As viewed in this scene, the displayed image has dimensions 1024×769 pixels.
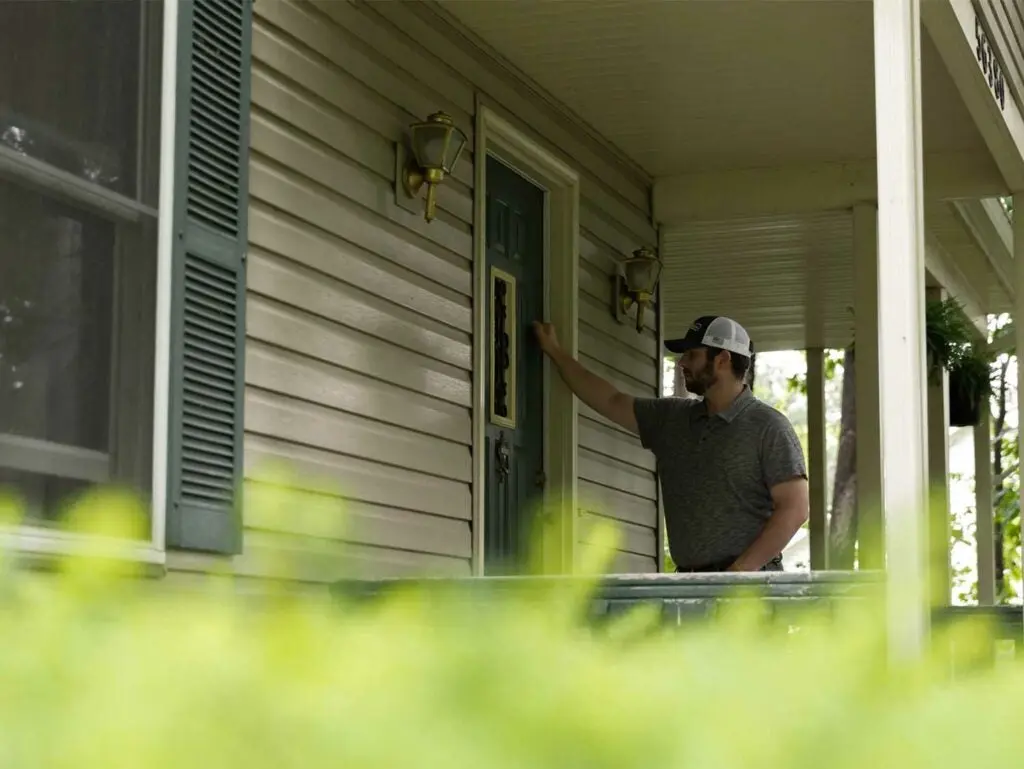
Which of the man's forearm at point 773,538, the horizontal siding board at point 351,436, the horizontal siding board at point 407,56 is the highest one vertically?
the horizontal siding board at point 407,56

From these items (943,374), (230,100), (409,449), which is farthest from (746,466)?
(943,374)

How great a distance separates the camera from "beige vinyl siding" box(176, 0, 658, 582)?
421 centimetres

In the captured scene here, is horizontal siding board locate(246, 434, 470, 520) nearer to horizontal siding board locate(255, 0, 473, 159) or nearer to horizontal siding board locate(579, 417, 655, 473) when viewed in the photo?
horizontal siding board locate(255, 0, 473, 159)

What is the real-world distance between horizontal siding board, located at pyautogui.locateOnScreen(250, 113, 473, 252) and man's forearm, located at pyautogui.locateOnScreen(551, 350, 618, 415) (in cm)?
86

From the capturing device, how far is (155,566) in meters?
3.37

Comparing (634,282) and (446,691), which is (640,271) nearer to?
(634,282)

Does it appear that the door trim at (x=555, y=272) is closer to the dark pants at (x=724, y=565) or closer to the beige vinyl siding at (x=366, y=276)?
the beige vinyl siding at (x=366, y=276)

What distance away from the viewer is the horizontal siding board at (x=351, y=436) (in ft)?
13.5

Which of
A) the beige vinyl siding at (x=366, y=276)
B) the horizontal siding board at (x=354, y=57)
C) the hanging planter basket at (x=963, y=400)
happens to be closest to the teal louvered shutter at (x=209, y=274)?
the beige vinyl siding at (x=366, y=276)

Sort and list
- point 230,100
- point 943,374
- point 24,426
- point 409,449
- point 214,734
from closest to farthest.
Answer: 1. point 214,734
2. point 24,426
3. point 230,100
4. point 409,449
5. point 943,374

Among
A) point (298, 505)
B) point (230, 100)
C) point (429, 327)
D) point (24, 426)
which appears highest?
point (230, 100)

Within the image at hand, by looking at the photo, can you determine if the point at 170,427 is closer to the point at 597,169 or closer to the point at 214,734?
the point at 214,734

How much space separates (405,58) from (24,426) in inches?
95.3

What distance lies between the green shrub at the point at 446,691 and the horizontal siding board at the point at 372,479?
3021mm
